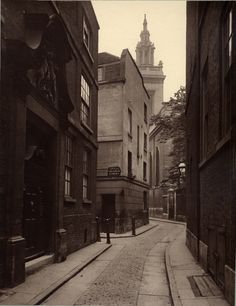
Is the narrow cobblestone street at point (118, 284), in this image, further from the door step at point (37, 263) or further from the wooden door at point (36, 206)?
the wooden door at point (36, 206)

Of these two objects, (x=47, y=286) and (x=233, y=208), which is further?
(x=47, y=286)

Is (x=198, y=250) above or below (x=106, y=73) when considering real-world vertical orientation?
below

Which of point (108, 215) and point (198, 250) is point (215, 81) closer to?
point (198, 250)

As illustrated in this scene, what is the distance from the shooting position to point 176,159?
970 inches

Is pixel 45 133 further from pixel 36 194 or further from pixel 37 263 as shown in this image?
pixel 37 263

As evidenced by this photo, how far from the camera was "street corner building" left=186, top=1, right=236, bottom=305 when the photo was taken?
5934 millimetres

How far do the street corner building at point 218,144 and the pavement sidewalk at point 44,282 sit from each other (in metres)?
2.73

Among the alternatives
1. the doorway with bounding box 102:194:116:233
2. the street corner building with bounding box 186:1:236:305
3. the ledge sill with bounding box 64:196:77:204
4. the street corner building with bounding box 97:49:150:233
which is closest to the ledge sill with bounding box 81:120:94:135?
the ledge sill with bounding box 64:196:77:204

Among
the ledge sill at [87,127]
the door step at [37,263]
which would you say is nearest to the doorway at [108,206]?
the ledge sill at [87,127]

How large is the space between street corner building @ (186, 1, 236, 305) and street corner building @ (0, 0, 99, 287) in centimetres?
313

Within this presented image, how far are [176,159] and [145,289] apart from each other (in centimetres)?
1768

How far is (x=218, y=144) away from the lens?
706cm

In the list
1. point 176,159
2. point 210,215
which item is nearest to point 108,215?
point 176,159

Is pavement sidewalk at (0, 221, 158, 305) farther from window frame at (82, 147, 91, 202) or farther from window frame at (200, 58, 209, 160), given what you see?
window frame at (200, 58, 209, 160)
